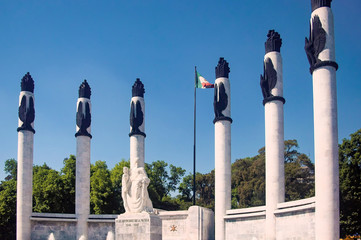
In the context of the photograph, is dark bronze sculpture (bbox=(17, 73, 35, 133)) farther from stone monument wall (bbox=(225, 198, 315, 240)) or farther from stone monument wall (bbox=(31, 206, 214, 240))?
stone monument wall (bbox=(225, 198, 315, 240))

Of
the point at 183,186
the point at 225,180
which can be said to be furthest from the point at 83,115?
the point at 183,186

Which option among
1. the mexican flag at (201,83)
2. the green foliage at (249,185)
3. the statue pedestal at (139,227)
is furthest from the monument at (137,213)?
the green foliage at (249,185)

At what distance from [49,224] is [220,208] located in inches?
Result: 554

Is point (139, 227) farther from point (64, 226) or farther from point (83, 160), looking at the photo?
point (83, 160)

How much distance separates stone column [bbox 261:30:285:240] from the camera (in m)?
32.1

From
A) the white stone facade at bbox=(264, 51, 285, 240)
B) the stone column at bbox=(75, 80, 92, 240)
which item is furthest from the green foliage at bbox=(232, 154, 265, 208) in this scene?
the white stone facade at bbox=(264, 51, 285, 240)

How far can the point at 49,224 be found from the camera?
132 ft

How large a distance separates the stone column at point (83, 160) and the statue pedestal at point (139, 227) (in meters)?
16.3

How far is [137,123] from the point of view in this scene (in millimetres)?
42281

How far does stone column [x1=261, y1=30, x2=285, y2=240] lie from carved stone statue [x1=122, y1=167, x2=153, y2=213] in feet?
32.5

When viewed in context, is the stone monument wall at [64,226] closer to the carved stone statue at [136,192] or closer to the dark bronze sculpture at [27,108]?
the dark bronze sculpture at [27,108]

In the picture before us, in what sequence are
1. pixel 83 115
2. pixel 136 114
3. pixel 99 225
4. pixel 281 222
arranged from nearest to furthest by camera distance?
pixel 281 222
pixel 99 225
pixel 136 114
pixel 83 115

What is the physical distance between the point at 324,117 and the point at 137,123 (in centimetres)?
1895

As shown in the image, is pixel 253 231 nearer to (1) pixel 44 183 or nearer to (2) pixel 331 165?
(2) pixel 331 165
